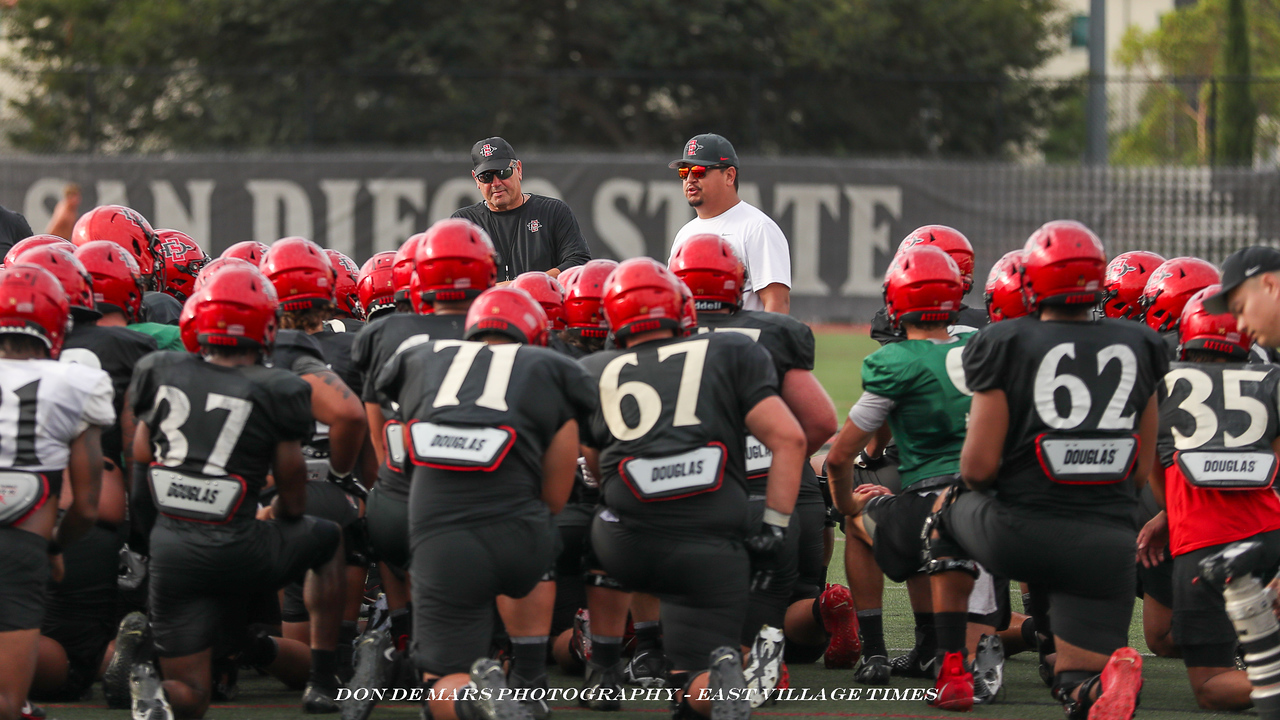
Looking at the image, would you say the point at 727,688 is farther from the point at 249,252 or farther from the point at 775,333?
the point at 249,252

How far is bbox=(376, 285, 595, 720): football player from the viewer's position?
15.2 feet

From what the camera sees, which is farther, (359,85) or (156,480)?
(359,85)

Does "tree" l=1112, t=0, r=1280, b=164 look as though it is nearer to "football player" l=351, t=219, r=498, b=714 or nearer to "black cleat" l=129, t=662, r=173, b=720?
"football player" l=351, t=219, r=498, b=714

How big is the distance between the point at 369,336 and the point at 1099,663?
2944 millimetres

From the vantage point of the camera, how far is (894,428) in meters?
5.65

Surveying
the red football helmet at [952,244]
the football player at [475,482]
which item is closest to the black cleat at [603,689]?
the football player at [475,482]

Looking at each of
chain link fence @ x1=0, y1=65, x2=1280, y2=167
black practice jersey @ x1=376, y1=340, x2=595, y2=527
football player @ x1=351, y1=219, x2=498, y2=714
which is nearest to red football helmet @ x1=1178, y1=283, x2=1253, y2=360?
black practice jersey @ x1=376, y1=340, x2=595, y2=527

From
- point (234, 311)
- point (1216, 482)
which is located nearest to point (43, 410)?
point (234, 311)

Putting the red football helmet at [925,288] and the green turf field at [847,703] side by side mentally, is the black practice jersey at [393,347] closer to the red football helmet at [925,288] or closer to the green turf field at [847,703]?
the green turf field at [847,703]

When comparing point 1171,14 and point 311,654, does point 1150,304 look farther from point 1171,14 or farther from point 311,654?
point 1171,14

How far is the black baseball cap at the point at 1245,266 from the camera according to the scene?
4.75 metres

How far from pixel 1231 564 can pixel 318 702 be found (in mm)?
3269

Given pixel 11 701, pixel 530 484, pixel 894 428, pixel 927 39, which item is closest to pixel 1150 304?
pixel 894 428

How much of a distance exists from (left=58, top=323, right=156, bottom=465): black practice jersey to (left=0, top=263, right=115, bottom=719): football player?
1.58 feet
